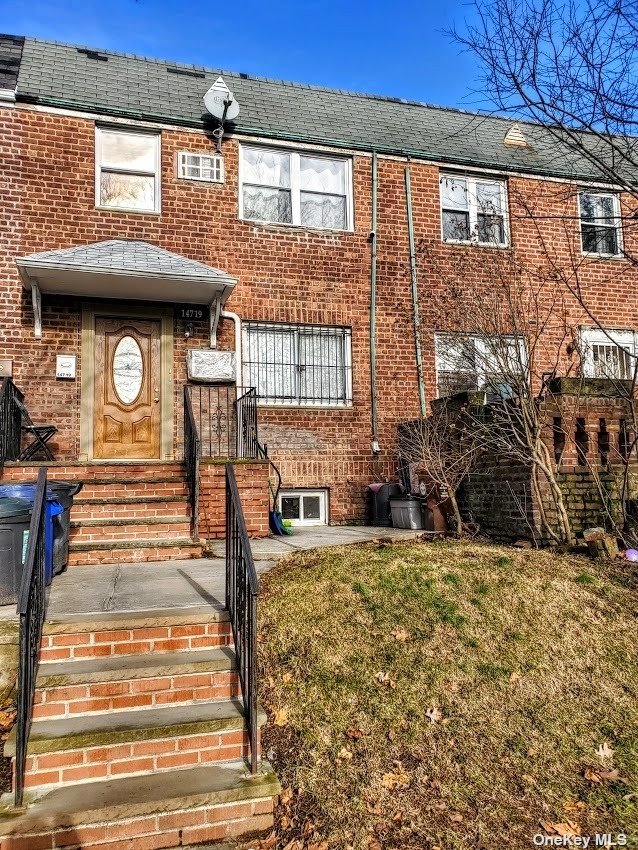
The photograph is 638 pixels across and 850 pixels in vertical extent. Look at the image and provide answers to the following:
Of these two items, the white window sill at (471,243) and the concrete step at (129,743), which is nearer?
the concrete step at (129,743)

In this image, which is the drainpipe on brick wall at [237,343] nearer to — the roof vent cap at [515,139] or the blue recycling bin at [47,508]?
the blue recycling bin at [47,508]

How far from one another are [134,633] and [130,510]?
2.87 meters

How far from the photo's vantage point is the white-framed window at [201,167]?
31.2 feet

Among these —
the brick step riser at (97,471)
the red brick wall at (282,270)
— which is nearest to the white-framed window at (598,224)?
the red brick wall at (282,270)

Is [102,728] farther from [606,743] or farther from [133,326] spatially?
[133,326]

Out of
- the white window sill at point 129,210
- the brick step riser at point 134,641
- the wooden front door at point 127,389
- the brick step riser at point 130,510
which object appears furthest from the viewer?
the white window sill at point 129,210

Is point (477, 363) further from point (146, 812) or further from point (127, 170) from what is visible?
point (146, 812)

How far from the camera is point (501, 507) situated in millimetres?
7117

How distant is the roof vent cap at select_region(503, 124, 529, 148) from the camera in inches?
459

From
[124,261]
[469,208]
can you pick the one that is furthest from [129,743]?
[469,208]

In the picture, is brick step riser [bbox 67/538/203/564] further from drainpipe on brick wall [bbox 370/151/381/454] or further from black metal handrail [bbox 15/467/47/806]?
drainpipe on brick wall [bbox 370/151/381/454]

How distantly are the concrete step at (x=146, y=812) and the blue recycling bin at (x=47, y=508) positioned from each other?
6.26 feet

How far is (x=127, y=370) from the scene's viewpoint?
29.6 feet

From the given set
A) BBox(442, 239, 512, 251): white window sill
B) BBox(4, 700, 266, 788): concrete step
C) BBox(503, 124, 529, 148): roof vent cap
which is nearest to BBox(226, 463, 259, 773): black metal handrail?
BBox(4, 700, 266, 788): concrete step
